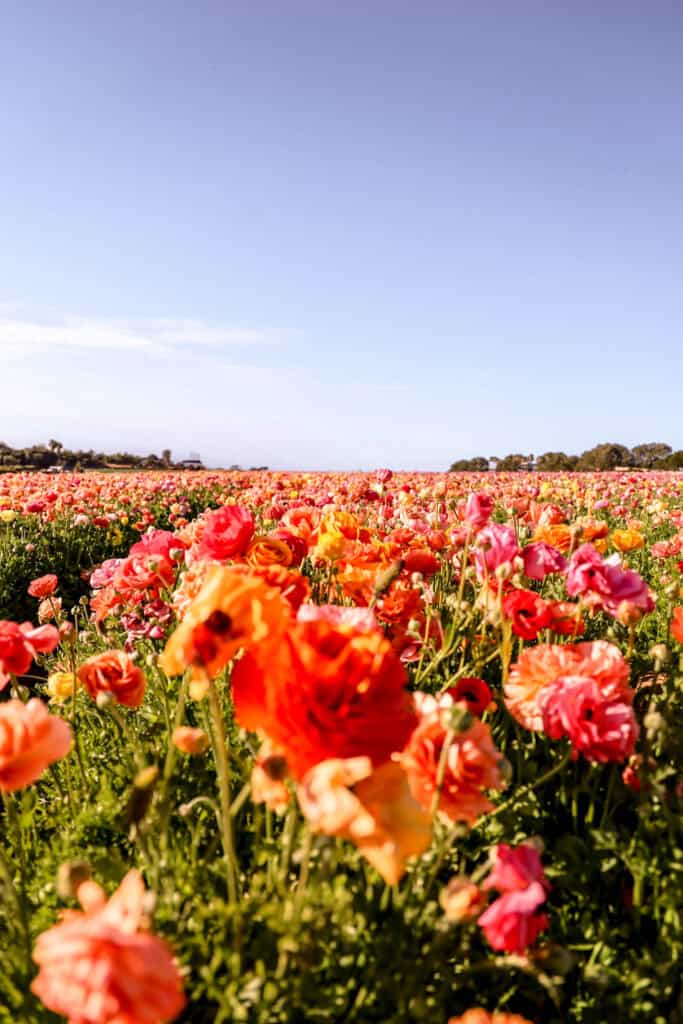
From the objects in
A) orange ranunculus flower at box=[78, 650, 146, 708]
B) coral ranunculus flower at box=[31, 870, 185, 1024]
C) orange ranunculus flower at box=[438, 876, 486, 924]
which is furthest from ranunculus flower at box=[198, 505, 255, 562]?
coral ranunculus flower at box=[31, 870, 185, 1024]

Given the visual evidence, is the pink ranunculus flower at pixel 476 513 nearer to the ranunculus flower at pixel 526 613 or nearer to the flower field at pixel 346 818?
the flower field at pixel 346 818

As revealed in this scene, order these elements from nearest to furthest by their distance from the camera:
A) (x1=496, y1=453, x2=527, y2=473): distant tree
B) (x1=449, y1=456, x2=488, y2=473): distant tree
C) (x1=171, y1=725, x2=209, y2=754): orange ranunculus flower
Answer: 1. (x1=171, y1=725, x2=209, y2=754): orange ranunculus flower
2. (x1=496, y1=453, x2=527, y2=473): distant tree
3. (x1=449, y1=456, x2=488, y2=473): distant tree

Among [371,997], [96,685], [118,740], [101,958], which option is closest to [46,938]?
[101,958]

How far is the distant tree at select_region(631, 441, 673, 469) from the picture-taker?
35.0m

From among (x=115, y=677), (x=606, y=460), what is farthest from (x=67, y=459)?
(x=115, y=677)

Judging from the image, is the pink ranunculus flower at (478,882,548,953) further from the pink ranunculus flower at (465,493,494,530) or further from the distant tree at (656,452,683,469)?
the distant tree at (656,452,683,469)

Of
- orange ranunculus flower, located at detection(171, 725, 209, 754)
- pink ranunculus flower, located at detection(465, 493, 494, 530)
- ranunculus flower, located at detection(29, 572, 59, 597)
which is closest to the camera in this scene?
orange ranunculus flower, located at detection(171, 725, 209, 754)

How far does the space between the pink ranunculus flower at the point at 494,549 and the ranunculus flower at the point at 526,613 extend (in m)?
0.11

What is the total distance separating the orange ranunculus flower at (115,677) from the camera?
1.51 m

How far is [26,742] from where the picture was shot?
3.29ft

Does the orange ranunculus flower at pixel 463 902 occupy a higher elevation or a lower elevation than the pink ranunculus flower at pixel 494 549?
lower

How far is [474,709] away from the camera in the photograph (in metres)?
1.51

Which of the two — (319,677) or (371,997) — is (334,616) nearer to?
(319,677)

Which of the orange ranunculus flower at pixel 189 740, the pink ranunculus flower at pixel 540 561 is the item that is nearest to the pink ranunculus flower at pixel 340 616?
the orange ranunculus flower at pixel 189 740
